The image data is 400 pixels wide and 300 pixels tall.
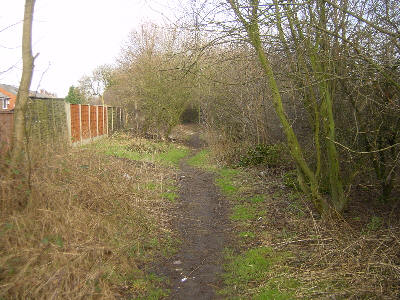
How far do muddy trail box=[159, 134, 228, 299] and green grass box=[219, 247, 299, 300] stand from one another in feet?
0.60

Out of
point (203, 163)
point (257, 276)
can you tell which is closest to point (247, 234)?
point (257, 276)

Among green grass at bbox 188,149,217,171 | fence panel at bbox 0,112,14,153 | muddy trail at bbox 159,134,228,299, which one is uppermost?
fence panel at bbox 0,112,14,153

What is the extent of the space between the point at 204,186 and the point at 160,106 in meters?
12.3

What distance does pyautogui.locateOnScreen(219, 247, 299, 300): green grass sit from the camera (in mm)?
4637

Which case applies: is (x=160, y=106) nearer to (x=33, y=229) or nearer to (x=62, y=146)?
(x=62, y=146)

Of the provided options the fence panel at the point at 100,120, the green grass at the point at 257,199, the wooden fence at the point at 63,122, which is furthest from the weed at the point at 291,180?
the fence panel at the point at 100,120

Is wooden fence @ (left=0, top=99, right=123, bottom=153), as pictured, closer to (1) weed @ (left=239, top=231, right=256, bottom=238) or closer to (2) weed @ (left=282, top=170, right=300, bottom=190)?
(1) weed @ (left=239, top=231, right=256, bottom=238)

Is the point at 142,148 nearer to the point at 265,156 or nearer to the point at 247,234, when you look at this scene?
the point at 265,156

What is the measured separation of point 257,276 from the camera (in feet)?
17.2

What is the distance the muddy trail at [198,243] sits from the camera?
508 centimetres

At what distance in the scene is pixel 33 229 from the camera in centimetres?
459

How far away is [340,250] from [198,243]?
8.62 feet

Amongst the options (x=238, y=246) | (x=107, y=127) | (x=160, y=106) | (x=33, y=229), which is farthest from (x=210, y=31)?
(x=107, y=127)

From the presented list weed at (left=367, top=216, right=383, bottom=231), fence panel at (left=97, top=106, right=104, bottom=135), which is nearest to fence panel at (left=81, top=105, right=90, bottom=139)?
fence panel at (left=97, top=106, right=104, bottom=135)
